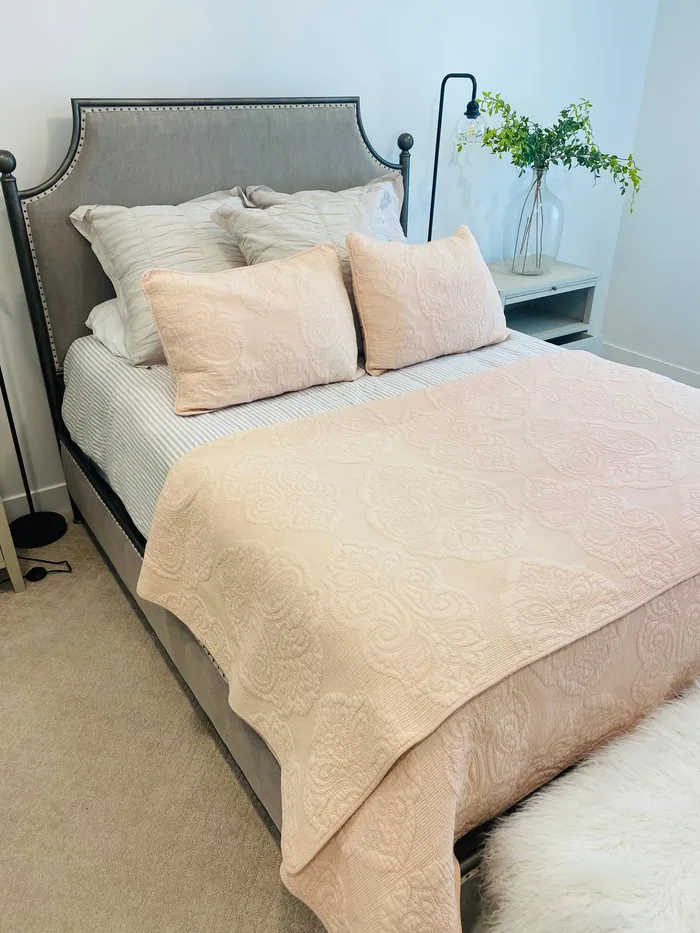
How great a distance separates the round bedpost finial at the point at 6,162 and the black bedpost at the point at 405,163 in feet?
4.15

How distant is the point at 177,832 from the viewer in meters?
1.50

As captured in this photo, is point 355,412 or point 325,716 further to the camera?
point 355,412

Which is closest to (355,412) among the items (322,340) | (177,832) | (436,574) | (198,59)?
(322,340)

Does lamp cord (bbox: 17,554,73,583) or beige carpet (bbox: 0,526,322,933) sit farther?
lamp cord (bbox: 17,554,73,583)

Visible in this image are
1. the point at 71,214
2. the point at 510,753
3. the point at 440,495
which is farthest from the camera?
the point at 71,214

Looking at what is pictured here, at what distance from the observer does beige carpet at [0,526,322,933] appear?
53.9 inches

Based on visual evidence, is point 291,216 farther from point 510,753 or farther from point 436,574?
point 510,753

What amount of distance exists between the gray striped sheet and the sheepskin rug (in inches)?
39.4

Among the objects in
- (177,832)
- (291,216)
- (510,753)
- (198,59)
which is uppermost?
(198,59)

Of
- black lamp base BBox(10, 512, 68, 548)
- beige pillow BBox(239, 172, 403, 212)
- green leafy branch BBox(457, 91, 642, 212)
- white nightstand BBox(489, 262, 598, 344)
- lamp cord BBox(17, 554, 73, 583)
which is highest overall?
green leafy branch BBox(457, 91, 642, 212)

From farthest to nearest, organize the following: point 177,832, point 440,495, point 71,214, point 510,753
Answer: point 71,214 → point 177,832 → point 440,495 → point 510,753

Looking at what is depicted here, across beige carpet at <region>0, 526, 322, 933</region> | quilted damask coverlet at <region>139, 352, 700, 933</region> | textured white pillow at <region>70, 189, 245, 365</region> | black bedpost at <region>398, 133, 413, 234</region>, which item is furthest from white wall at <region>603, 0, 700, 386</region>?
beige carpet at <region>0, 526, 322, 933</region>

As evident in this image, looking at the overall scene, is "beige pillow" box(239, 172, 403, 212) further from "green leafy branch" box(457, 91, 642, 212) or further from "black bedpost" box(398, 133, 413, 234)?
"green leafy branch" box(457, 91, 642, 212)

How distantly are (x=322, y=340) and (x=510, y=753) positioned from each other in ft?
3.73
